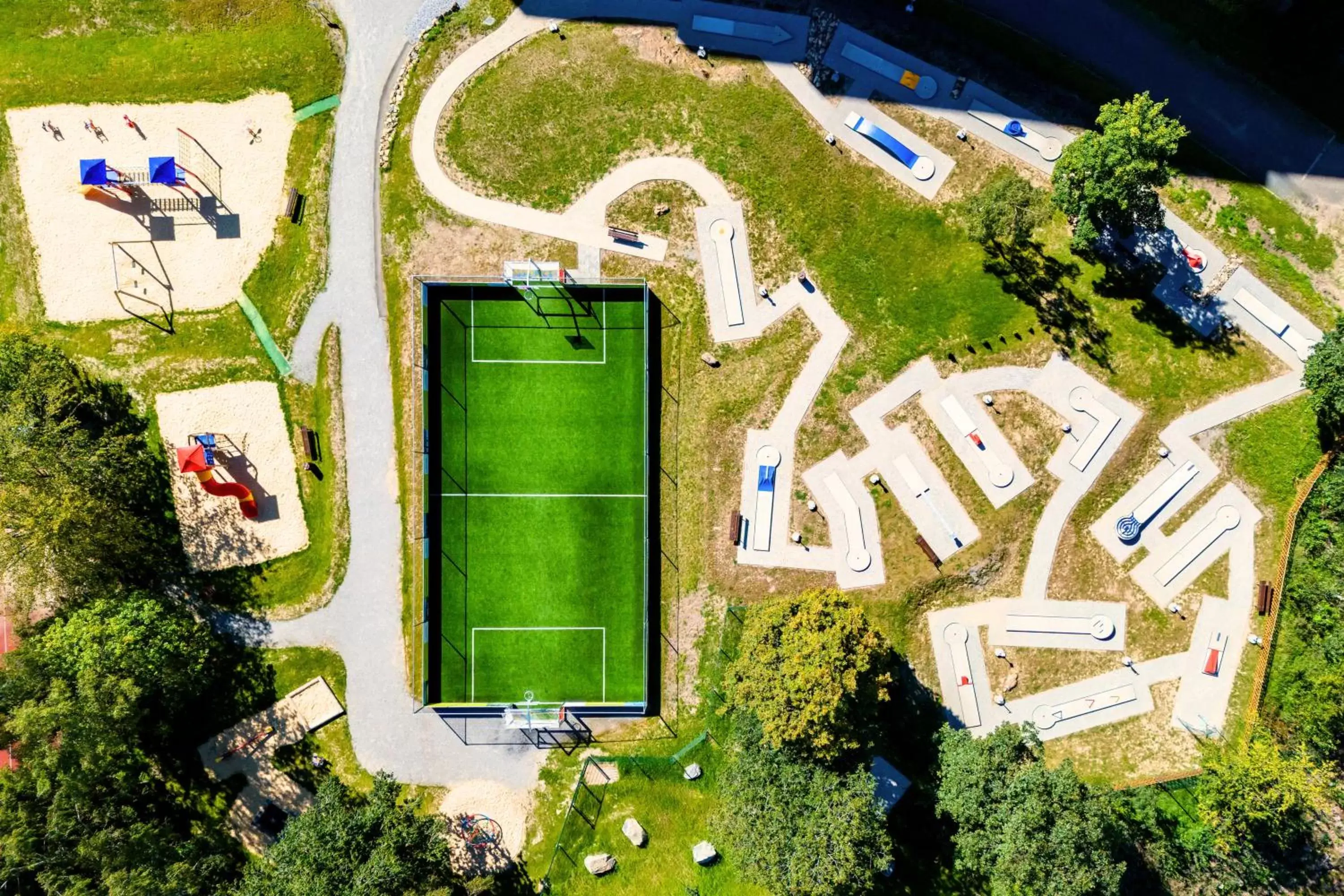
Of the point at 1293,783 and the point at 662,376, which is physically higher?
the point at 662,376

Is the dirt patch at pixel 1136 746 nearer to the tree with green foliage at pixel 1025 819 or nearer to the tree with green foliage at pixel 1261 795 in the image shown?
the tree with green foliage at pixel 1261 795

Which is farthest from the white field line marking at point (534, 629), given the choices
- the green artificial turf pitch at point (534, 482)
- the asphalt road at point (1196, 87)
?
the asphalt road at point (1196, 87)

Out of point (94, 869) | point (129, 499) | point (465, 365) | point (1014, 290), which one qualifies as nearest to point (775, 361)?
point (1014, 290)

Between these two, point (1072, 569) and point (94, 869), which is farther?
point (1072, 569)

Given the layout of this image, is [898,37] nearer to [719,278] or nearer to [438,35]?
[719,278]

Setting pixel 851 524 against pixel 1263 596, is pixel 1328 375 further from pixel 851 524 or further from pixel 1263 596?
pixel 851 524

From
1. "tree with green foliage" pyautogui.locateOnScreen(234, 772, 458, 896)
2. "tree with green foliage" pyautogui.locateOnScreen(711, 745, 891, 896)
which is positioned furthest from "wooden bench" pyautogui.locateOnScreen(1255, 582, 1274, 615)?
"tree with green foliage" pyautogui.locateOnScreen(234, 772, 458, 896)
